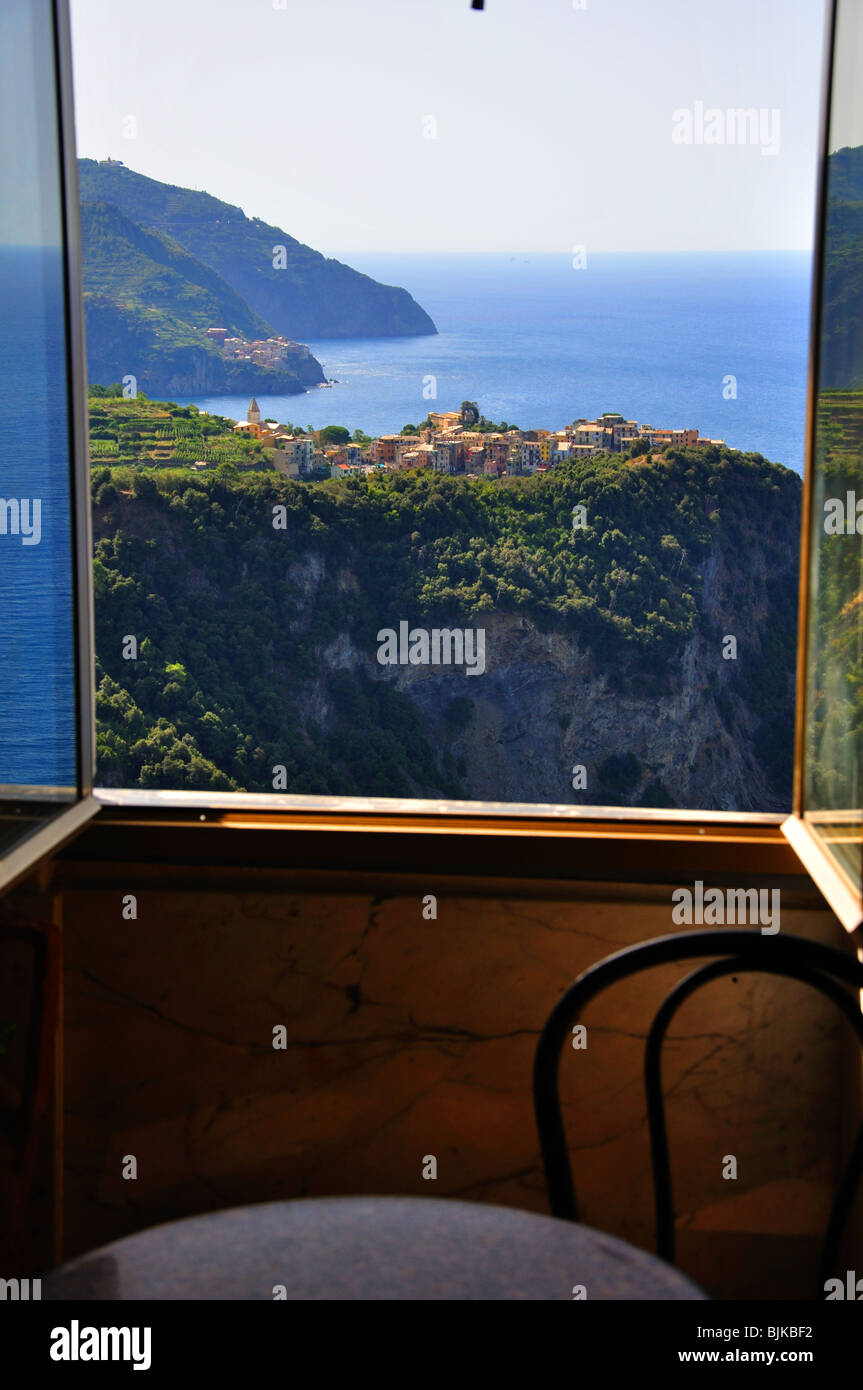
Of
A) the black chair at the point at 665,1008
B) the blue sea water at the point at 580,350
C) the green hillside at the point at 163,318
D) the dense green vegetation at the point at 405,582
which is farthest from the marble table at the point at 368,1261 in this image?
the blue sea water at the point at 580,350

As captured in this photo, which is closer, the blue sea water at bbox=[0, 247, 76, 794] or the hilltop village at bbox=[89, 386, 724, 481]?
the blue sea water at bbox=[0, 247, 76, 794]

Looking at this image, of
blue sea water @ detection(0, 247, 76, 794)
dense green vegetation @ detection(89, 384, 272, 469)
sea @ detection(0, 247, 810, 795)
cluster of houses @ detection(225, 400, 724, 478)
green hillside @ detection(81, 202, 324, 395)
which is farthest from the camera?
sea @ detection(0, 247, 810, 795)

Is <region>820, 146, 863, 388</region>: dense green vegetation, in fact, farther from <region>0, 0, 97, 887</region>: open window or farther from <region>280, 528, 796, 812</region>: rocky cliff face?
<region>280, 528, 796, 812</region>: rocky cliff face

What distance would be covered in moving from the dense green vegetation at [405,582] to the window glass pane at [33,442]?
10962 mm

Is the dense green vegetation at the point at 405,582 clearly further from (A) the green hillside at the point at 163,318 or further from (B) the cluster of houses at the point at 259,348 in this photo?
(B) the cluster of houses at the point at 259,348

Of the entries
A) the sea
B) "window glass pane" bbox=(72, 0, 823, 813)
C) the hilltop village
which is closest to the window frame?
"window glass pane" bbox=(72, 0, 823, 813)

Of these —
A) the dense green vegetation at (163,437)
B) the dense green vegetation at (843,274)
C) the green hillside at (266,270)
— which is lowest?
the dense green vegetation at (843,274)

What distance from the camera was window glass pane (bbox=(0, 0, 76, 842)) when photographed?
1.37 meters

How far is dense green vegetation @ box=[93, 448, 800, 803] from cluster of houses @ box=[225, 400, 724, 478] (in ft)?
1.39

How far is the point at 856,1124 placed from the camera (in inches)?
59.4

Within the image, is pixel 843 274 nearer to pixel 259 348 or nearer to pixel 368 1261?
pixel 368 1261

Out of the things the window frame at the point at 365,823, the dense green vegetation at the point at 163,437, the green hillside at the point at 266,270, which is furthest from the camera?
the green hillside at the point at 266,270

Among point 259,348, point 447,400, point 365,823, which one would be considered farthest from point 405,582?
point 365,823

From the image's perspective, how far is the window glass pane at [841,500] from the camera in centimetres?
128
